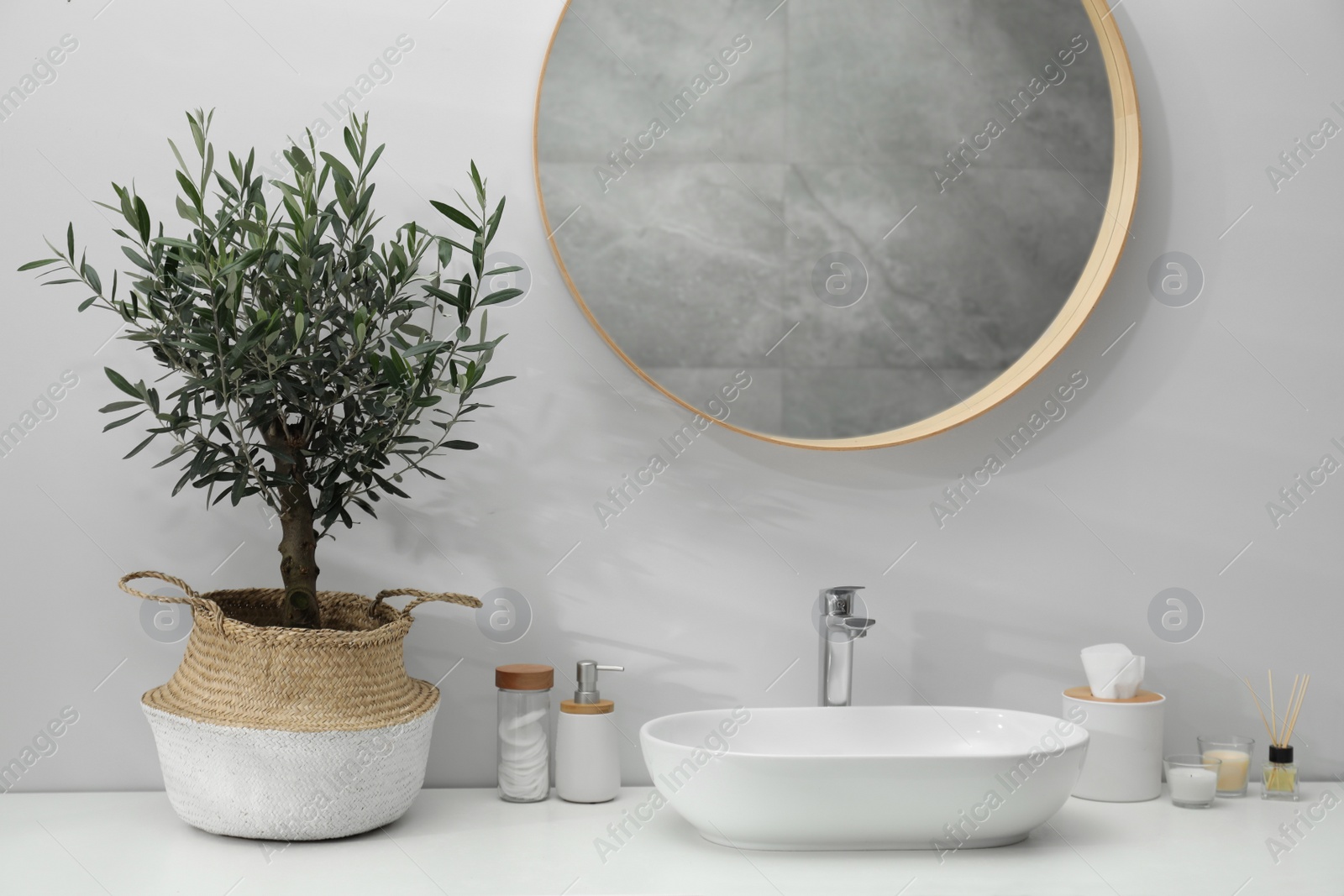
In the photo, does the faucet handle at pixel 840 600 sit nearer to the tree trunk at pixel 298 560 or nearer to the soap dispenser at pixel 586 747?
the soap dispenser at pixel 586 747

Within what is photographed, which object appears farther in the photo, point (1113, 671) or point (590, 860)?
point (1113, 671)

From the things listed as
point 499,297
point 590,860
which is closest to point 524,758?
point 590,860

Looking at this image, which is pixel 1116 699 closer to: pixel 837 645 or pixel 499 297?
pixel 837 645

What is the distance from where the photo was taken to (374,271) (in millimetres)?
1059

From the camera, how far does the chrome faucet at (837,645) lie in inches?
45.4

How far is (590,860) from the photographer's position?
3.14 feet

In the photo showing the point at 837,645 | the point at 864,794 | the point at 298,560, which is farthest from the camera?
the point at 837,645

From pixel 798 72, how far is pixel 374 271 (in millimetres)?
526

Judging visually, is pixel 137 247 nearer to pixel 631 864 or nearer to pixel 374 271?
pixel 374 271

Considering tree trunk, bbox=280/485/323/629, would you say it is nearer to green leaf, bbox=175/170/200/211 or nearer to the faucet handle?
green leaf, bbox=175/170/200/211

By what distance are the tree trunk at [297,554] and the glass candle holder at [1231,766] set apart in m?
0.98

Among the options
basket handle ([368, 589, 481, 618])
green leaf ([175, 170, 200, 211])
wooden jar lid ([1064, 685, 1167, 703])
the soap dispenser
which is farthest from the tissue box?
green leaf ([175, 170, 200, 211])

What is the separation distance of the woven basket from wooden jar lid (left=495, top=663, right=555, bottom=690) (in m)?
0.12

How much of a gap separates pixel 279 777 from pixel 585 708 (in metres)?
0.31
